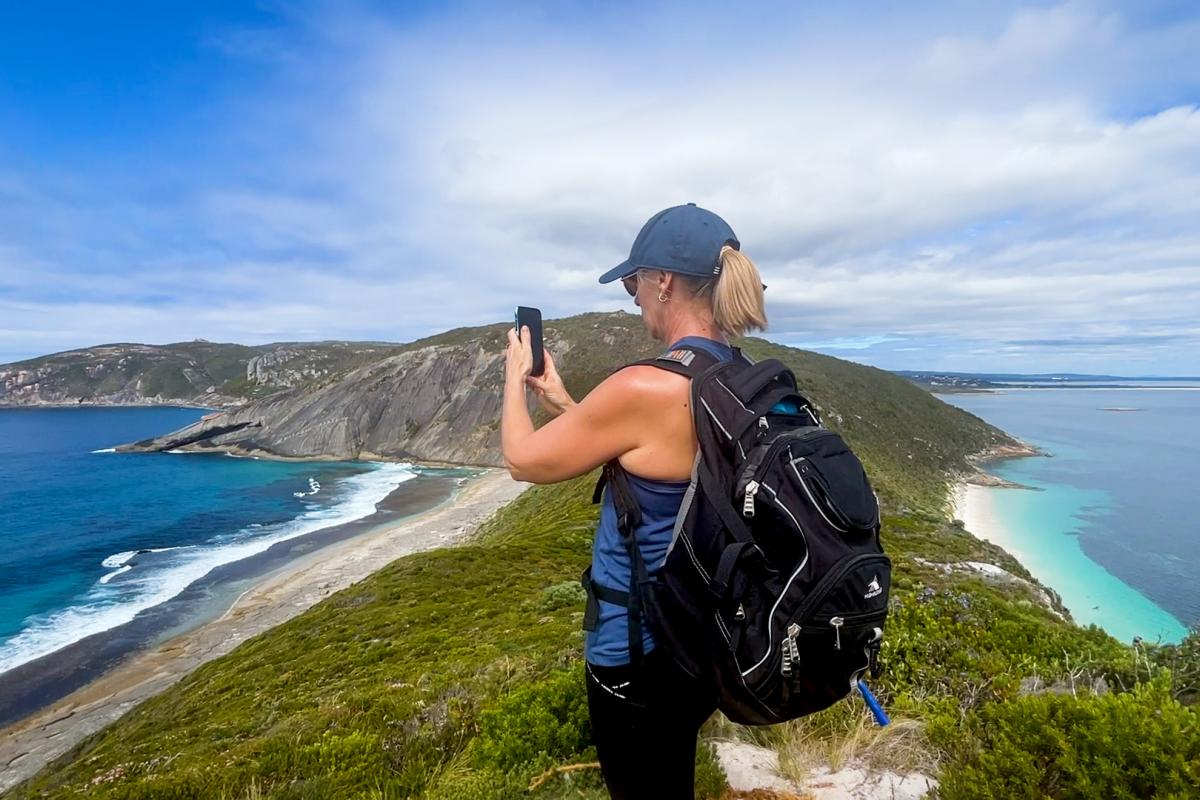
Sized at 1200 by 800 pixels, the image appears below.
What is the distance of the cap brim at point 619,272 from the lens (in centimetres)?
224

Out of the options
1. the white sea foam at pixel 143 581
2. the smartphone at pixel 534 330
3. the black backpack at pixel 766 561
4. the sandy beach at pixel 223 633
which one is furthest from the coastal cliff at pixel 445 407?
the black backpack at pixel 766 561

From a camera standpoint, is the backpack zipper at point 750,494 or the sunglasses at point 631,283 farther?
the sunglasses at point 631,283

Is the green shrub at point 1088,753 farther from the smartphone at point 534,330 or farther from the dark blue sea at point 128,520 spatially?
the dark blue sea at point 128,520

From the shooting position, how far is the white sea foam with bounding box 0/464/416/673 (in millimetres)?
28875

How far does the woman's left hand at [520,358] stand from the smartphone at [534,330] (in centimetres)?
2

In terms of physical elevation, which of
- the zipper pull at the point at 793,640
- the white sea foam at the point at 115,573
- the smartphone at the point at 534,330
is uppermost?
the smartphone at the point at 534,330

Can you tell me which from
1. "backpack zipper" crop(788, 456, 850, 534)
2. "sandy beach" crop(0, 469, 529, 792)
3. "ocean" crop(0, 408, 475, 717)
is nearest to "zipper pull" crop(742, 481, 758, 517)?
"backpack zipper" crop(788, 456, 850, 534)

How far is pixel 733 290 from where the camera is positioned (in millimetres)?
2105

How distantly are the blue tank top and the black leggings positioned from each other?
2.7 inches

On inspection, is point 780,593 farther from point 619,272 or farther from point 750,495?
point 619,272

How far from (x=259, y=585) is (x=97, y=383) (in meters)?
220

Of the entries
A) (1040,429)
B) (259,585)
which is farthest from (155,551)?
(1040,429)

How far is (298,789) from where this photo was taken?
4449 mm

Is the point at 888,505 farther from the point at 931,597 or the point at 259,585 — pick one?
the point at 259,585
